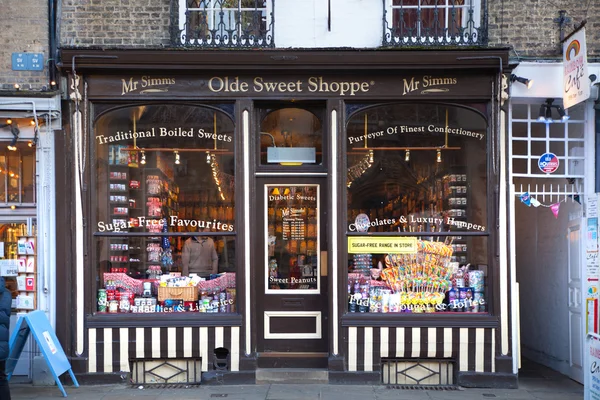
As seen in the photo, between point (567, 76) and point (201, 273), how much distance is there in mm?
5412

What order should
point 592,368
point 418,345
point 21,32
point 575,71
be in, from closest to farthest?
point 592,368 < point 575,71 < point 418,345 < point 21,32

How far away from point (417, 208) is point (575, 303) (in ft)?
8.42

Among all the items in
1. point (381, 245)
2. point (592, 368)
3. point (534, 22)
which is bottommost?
point (592, 368)

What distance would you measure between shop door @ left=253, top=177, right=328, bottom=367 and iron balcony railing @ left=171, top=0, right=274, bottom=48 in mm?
1902

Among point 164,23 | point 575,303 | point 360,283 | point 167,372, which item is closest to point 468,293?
point 360,283

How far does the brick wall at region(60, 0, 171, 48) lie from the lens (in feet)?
29.5

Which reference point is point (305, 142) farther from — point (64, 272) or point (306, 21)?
point (64, 272)

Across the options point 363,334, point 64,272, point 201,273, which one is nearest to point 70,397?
point 64,272

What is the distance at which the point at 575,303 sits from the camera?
30.6ft

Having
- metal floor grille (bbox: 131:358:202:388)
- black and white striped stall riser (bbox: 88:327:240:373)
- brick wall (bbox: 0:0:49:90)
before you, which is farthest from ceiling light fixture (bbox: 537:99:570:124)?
brick wall (bbox: 0:0:49:90)

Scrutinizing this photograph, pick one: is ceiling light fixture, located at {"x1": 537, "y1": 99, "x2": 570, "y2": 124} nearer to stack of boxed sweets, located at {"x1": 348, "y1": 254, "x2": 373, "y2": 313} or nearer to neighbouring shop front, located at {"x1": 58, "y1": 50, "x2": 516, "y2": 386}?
neighbouring shop front, located at {"x1": 58, "y1": 50, "x2": 516, "y2": 386}

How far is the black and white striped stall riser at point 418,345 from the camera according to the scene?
346 inches

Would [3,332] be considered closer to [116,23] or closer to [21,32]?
[21,32]

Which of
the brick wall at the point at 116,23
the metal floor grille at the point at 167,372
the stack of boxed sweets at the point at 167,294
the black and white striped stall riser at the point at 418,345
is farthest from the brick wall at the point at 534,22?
the metal floor grille at the point at 167,372
